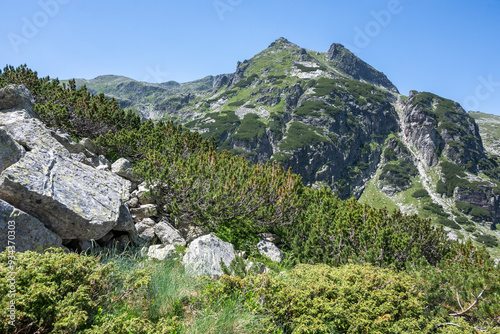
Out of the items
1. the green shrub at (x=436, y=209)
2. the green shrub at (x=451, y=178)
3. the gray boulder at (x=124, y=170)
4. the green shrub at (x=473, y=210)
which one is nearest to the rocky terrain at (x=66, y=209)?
the gray boulder at (x=124, y=170)

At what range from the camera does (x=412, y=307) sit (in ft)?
16.4

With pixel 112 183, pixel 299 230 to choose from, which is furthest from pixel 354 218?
pixel 112 183

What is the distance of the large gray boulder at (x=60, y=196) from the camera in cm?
501

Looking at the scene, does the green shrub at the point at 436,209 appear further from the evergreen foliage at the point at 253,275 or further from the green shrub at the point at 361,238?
the evergreen foliage at the point at 253,275

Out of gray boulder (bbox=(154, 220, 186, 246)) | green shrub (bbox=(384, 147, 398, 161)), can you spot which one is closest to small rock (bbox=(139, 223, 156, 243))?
gray boulder (bbox=(154, 220, 186, 246))

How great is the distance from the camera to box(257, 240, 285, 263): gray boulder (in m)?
9.85

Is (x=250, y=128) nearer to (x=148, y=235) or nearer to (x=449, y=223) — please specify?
(x=449, y=223)

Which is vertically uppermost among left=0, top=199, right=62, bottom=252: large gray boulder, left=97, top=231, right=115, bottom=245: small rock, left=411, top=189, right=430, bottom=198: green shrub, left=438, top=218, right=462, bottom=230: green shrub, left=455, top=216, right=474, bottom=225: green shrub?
left=0, top=199, right=62, bottom=252: large gray boulder

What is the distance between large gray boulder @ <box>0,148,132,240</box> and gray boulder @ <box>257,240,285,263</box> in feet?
17.8

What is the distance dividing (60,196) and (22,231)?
1030mm

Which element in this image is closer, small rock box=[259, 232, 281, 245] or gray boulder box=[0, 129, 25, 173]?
gray boulder box=[0, 129, 25, 173]

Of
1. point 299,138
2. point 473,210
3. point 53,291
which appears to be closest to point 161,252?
point 53,291

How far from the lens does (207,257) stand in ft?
22.1

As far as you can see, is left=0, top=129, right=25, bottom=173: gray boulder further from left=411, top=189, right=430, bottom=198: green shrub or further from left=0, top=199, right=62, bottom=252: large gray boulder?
left=411, top=189, right=430, bottom=198: green shrub
